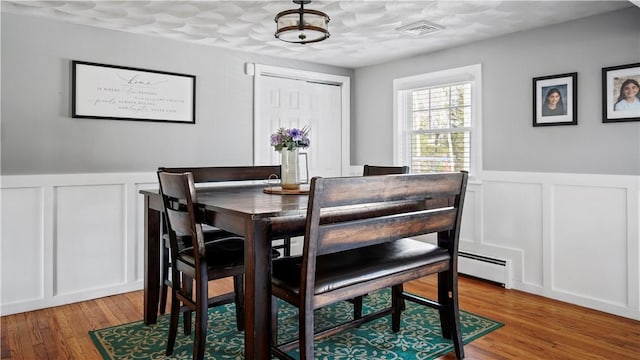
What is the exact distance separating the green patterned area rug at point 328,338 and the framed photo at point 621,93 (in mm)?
1641

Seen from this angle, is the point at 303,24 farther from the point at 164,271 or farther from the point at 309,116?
the point at 309,116

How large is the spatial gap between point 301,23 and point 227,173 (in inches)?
48.5

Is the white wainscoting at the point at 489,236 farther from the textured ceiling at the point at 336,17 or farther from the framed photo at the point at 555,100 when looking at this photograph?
the textured ceiling at the point at 336,17

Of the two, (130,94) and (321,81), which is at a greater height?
(321,81)

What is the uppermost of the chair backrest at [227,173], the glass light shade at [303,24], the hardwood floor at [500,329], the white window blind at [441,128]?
the glass light shade at [303,24]

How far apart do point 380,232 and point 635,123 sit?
2212 millimetres

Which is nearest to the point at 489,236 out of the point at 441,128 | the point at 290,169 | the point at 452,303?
the point at 441,128

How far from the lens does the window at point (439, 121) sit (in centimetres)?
395

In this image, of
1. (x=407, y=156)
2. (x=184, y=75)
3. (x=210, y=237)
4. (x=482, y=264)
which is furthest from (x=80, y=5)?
(x=482, y=264)

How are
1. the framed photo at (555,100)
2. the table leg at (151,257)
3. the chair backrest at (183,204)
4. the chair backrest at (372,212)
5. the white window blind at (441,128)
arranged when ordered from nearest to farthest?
the chair backrest at (372,212), the chair backrest at (183,204), the table leg at (151,257), the framed photo at (555,100), the white window blind at (441,128)

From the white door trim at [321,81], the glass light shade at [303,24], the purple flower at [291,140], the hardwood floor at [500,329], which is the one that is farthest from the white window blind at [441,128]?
the purple flower at [291,140]

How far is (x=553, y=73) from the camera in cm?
334

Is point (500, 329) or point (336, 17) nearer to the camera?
point (500, 329)

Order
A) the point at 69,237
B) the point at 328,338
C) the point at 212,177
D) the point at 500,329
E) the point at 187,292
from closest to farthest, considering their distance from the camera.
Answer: the point at 187,292, the point at 328,338, the point at 500,329, the point at 212,177, the point at 69,237
